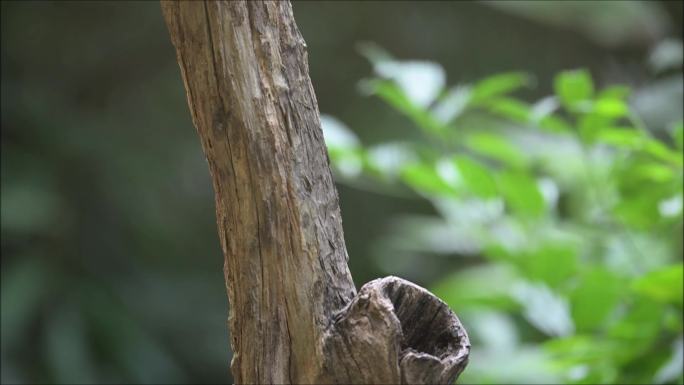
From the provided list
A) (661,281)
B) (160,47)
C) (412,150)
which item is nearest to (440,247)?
Result: (412,150)

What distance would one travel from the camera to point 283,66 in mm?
461

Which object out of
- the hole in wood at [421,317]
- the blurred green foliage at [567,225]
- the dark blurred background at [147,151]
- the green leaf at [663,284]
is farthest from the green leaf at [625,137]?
the dark blurred background at [147,151]

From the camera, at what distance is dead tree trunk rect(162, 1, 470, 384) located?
439 millimetres

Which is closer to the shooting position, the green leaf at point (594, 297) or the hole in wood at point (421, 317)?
the hole in wood at point (421, 317)

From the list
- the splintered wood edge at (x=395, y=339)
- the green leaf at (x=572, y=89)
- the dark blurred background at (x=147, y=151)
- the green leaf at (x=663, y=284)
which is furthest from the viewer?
the dark blurred background at (x=147, y=151)

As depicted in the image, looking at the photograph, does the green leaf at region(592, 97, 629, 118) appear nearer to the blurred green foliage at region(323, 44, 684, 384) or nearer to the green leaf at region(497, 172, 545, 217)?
the blurred green foliage at region(323, 44, 684, 384)

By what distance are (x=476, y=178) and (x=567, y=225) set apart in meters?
0.31

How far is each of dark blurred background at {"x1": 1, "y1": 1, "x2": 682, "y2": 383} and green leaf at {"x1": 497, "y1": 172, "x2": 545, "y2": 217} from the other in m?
0.66

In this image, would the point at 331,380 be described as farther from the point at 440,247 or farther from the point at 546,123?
the point at 440,247

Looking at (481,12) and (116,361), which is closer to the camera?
(116,361)

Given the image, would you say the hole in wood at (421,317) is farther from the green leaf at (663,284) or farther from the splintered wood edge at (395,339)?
the green leaf at (663,284)

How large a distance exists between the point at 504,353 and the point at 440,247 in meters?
0.45

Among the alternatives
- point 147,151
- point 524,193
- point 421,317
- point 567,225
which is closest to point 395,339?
point 421,317

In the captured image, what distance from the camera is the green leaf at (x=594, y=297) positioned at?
2.83ft
